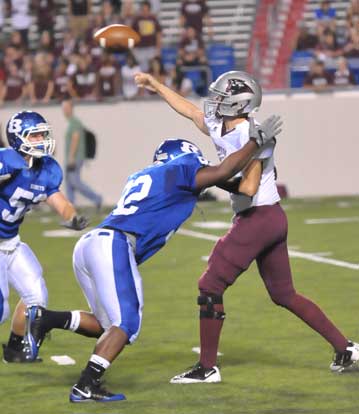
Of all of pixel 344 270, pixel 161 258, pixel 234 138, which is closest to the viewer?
pixel 234 138

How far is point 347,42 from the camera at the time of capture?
62.8ft

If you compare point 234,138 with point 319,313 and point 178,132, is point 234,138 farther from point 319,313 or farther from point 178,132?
point 178,132

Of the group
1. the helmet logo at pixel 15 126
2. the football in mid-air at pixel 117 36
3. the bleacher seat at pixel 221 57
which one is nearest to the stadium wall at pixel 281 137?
the bleacher seat at pixel 221 57

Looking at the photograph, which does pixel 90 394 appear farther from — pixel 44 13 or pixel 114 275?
pixel 44 13

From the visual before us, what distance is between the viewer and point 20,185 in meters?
7.09

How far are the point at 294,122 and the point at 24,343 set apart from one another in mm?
11627

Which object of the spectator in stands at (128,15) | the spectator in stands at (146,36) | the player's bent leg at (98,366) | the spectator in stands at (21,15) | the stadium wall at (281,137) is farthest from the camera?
the spectator in stands at (21,15)

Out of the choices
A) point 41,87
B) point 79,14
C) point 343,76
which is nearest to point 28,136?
point 41,87

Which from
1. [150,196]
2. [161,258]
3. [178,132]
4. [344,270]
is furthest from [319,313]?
[178,132]

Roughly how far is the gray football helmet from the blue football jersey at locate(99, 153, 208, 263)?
41cm

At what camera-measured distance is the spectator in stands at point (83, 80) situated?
727 inches

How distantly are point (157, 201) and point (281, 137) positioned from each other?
11.9 metres

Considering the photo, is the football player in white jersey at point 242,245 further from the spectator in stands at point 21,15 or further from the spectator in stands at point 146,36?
the spectator in stands at point 21,15

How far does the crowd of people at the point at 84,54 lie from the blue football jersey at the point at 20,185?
10.7 meters
